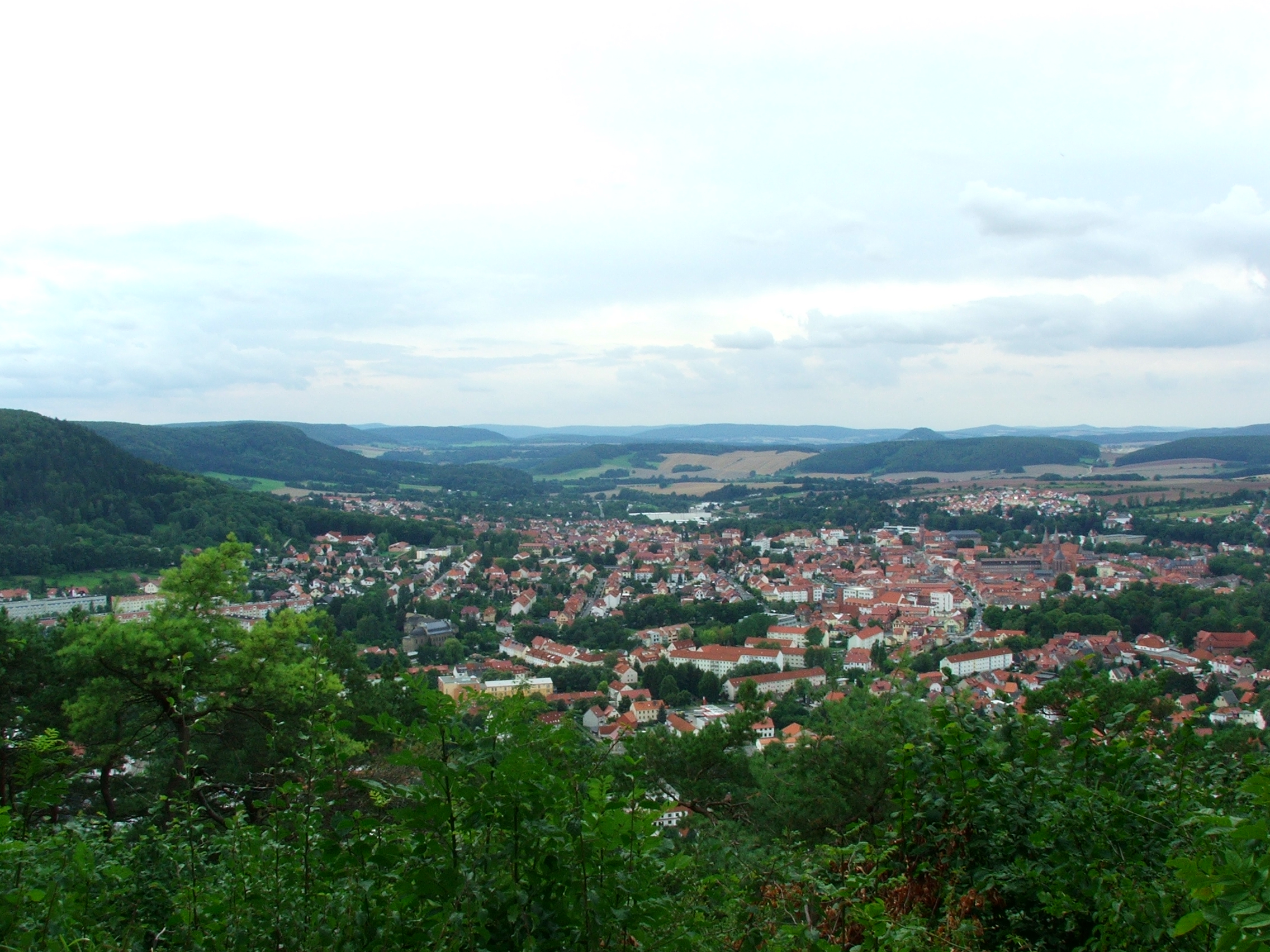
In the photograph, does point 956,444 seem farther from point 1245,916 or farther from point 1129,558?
point 1245,916

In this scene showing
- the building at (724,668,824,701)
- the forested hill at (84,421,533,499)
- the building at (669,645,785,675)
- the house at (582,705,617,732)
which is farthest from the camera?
the forested hill at (84,421,533,499)

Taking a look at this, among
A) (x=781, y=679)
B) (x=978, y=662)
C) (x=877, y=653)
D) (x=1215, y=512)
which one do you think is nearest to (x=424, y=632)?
(x=781, y=679)

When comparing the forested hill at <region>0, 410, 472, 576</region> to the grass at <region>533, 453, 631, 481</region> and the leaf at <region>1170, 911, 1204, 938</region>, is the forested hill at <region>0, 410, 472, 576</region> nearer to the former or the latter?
the leaf at <region>1170, 911, 1204, 938</region>

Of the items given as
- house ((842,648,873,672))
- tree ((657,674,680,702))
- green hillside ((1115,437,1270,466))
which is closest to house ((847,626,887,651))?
house ((842,648,873,672))

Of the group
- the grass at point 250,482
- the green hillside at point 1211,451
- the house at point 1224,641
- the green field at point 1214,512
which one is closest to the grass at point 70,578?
the grass at point 250,482

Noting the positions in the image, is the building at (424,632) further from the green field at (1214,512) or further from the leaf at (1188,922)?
the green field at (1214,512)
